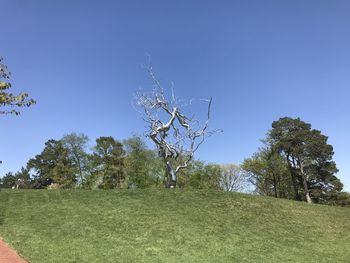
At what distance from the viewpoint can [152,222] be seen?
56.0 feet

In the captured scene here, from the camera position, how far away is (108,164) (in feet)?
206

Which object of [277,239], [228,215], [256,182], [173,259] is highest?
[256,182]

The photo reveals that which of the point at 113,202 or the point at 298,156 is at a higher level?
the point at 298,156

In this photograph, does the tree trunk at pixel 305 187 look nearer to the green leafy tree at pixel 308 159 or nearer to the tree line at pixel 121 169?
the green leafy tree at pixel 308 159

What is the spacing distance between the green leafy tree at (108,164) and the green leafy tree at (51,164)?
16.7 feet

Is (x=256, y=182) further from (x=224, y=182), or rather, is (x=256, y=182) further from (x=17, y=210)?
(x=17, y=210)

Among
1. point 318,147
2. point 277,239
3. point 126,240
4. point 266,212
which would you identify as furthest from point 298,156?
point 126,240

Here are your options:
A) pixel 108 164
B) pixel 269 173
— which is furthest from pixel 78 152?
pixel 269 173

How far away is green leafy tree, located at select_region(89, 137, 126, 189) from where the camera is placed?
2349 inches

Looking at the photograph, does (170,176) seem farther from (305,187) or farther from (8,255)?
(305,187)

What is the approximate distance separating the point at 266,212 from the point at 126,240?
915 centimetres

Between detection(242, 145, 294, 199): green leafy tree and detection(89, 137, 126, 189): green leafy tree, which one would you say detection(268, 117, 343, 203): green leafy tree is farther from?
detection(89, 137, 126, 189): green leafy tree

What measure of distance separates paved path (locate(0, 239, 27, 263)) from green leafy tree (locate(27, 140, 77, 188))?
5355 centimetres

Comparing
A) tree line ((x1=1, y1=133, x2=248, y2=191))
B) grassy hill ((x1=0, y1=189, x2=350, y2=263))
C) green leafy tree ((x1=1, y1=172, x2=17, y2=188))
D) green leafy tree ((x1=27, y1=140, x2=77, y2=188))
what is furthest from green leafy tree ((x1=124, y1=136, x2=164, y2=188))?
green leafy tree ((x1=1, y1=172, x2=17, y2=188))
